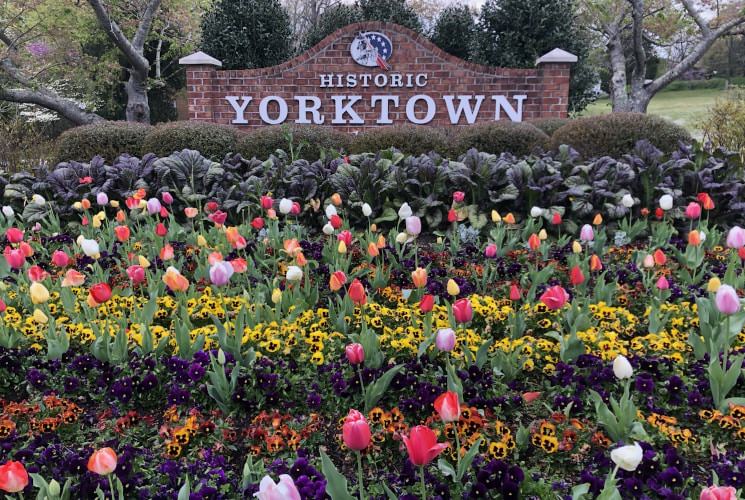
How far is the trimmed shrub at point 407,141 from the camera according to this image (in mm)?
6504

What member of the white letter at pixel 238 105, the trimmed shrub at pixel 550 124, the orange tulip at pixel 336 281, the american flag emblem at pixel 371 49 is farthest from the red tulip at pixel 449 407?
the white letter at pixel 238 105

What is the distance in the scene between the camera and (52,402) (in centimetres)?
233

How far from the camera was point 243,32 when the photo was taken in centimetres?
1273

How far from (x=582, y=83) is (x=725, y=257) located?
428 inches

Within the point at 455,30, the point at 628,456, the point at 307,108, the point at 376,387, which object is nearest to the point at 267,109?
the point at 307,108

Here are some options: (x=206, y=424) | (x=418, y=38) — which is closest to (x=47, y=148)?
(x=418, y=38)

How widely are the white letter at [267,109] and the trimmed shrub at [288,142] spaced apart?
2.76 metres

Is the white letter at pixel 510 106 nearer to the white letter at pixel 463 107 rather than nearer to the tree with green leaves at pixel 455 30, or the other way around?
the white letter at pixel 463 107

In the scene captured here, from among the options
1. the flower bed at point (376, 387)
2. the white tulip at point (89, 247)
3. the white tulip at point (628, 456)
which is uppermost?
the white tulip at point (89, 247)

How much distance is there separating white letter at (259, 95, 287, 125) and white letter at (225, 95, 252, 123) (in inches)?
9.5

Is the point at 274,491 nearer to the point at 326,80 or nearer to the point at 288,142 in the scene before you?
the point at 288,142

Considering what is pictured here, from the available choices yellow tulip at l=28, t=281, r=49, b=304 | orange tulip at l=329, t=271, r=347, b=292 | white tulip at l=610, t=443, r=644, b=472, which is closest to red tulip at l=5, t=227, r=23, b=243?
yellow tulip at l=28, t=281, r=49, b=304

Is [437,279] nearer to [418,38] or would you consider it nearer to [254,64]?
[418,38]

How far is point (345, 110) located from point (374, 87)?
58 centimetres
